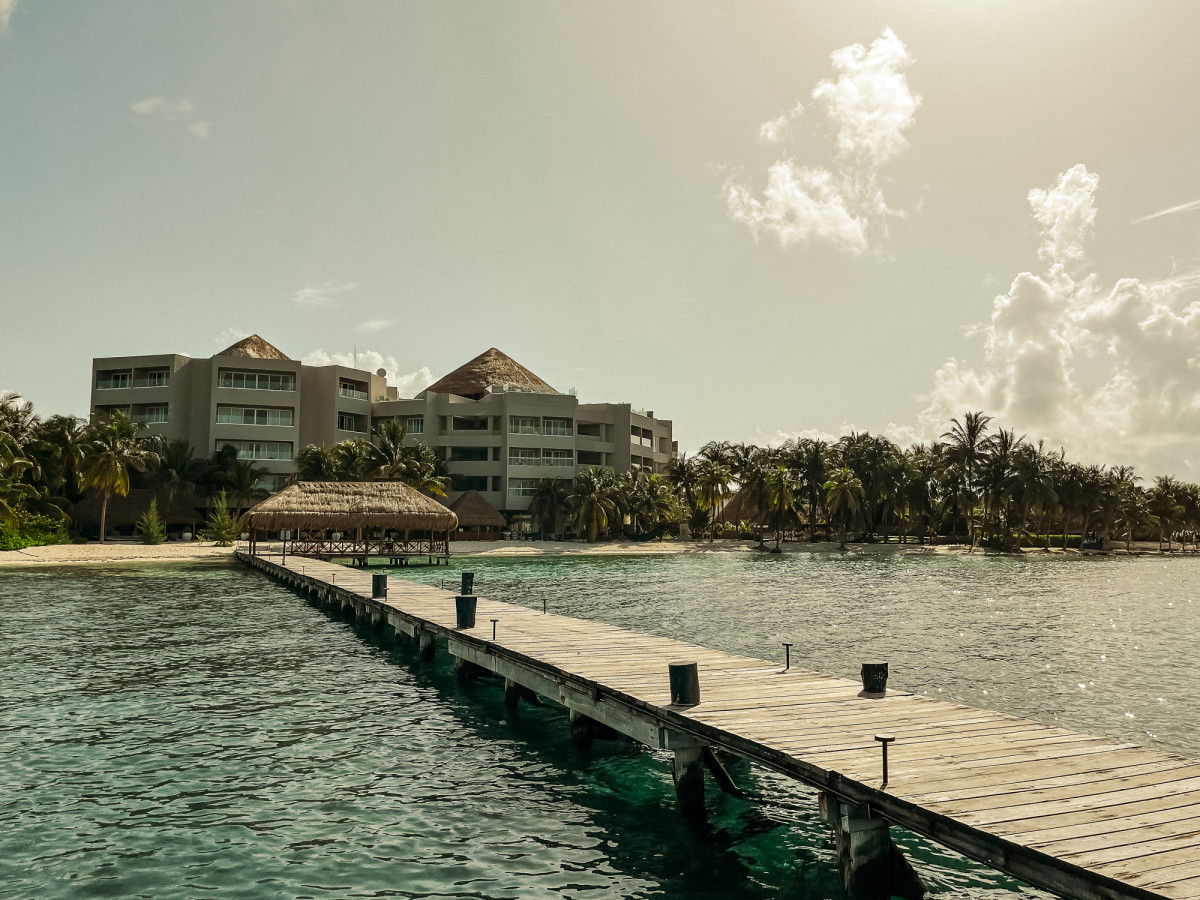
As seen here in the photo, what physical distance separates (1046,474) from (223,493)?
66.1 meters

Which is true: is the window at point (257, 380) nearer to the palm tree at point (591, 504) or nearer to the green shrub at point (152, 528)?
the green shrub at point (152, 528)

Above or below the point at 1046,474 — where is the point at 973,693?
below

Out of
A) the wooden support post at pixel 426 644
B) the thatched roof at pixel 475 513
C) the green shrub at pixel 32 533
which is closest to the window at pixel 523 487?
the thatched roof at pixel 475 513

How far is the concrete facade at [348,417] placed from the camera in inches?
2766

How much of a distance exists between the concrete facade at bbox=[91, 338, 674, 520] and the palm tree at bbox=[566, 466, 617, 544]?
204 inches

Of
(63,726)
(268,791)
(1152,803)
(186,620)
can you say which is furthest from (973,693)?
(186,620)

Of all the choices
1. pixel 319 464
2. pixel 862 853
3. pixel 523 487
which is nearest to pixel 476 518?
pixel 523 487

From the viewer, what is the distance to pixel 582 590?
3731cm

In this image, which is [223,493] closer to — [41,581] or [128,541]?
[128,541]

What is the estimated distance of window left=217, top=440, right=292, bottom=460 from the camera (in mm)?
69875

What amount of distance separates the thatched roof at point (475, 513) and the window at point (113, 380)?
89.8ft

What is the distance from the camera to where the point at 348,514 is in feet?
156

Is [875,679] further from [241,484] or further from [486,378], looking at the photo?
[486,378]

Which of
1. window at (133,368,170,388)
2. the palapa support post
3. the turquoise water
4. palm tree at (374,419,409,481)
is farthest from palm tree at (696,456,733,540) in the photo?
the palapa support post
